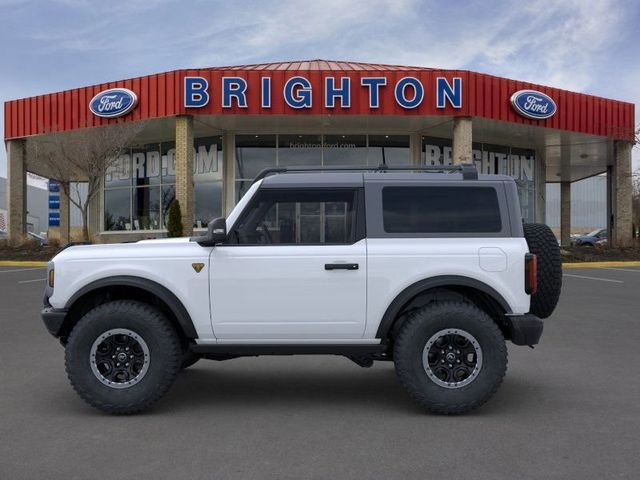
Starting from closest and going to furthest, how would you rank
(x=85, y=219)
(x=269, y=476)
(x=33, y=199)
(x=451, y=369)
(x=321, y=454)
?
1. (x=269, y=476)
2. (x=321, y=454)
3. (x=451, y=369)
4. (x=85, y=219)
5. (x=33, y=199)

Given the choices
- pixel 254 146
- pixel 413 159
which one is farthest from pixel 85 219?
pixel 413 159

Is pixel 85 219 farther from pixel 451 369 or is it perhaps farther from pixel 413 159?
pixel 451 369

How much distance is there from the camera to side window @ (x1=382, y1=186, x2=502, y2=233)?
4965mm

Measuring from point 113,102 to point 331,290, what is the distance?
836 inches

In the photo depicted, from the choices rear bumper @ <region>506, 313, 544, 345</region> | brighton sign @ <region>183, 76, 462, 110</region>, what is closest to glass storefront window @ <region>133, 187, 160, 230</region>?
brighton sign @ <region>183, 76, 462, 110</region>

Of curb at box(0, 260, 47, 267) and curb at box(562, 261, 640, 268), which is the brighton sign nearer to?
curb at box(562, 261, 640, 268)

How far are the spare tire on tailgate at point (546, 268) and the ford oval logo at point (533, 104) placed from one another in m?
19.5

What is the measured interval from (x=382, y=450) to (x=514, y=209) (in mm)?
2156

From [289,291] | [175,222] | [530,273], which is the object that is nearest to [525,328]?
[530,273]

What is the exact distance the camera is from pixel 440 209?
5000 millimetres

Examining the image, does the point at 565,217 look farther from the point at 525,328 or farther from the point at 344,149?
the point at 525,328

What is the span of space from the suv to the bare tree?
1976 cm

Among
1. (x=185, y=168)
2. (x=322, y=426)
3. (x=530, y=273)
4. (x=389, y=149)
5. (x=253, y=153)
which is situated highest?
(x=389, y=149)

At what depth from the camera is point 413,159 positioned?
2638cm
